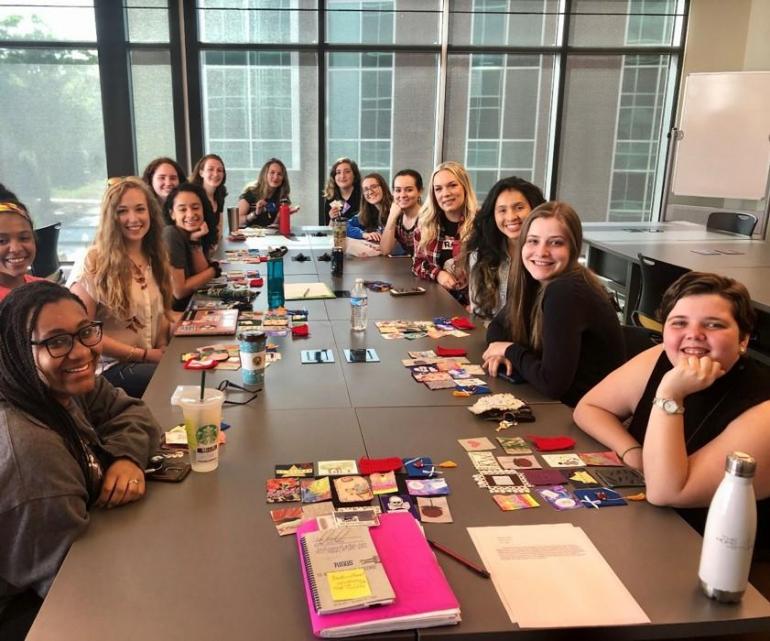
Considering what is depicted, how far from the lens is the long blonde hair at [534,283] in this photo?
231 centimetres

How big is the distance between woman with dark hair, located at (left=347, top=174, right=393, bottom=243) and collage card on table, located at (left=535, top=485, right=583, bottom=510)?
13.3 feet

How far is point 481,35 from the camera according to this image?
6824 millimetres

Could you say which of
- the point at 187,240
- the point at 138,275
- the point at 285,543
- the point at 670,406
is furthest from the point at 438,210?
the point at 285,543

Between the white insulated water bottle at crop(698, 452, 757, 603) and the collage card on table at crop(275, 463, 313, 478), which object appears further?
the collage card on table at crop(275, 463, 313, 478)

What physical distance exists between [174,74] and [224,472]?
6190mm

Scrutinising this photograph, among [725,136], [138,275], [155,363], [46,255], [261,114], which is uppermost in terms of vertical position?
[261,114]

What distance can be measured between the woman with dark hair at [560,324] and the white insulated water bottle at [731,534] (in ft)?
3.15

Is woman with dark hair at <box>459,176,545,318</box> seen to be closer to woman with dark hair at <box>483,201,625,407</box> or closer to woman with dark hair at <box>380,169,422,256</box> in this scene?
woman with dark hair at <box>483,201,625,407</box>

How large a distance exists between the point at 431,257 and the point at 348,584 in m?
3.07

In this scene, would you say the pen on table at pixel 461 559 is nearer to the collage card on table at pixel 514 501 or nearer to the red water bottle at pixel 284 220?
the collage card on table at pixel 514 501

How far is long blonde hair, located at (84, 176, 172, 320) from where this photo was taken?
279 centimetres

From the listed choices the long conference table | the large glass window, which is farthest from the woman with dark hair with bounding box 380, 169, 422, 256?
the long conference table

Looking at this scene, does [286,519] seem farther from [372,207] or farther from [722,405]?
[372,207]

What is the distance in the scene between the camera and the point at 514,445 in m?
1.71
